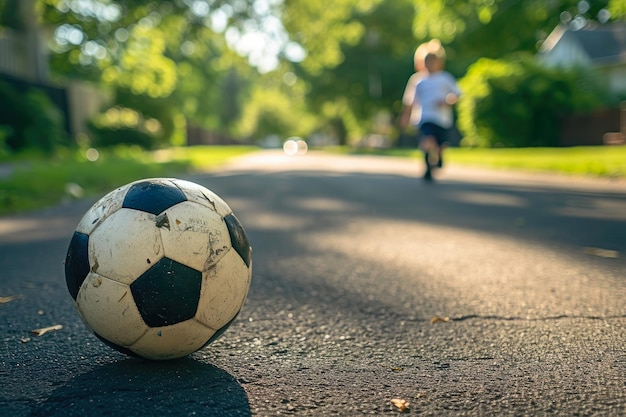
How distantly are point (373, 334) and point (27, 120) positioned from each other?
52.6 ft

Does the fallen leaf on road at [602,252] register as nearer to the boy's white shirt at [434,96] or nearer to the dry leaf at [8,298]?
the dry leaf at [8,298]

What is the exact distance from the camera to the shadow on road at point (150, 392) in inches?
77.0

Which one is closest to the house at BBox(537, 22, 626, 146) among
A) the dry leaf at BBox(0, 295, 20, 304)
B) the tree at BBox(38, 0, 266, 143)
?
the tree at BBox(38, 0, 266, 143)

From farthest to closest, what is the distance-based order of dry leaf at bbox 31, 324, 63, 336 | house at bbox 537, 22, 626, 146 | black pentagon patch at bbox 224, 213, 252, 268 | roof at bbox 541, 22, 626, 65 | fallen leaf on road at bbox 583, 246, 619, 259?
1. roof at bbox 541, 22, 626, 65
2. house at bbox 537, 22, 626, 146
3. fallen leaf on road at bbox 583, 246, 619, 259
4. dry leaf at bbox 31, 324, 63, 336
5. black pentagon patch at bbox 224, 213, 252, 268

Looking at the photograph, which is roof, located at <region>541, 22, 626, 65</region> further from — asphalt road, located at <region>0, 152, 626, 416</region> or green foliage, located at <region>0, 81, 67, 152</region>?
asphalt road, located at <region>0, 152, 626, 416</region>

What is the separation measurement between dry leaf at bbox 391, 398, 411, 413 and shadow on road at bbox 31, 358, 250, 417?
462mm

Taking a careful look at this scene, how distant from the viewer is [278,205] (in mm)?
8188

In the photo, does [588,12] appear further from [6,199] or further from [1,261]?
[1,261]

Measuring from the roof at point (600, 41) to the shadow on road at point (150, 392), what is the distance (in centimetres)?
4017

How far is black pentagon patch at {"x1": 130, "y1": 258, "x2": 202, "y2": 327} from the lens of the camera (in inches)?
86.7

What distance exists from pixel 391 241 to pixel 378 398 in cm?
333

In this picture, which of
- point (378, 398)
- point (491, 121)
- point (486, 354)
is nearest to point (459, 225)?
point (486, 354)

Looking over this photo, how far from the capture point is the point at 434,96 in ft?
34.4

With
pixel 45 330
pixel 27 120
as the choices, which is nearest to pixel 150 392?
pixel 45 330
